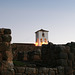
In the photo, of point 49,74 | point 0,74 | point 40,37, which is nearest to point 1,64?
point 0,74

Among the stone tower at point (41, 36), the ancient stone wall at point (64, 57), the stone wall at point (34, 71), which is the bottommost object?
the stone wall at point (34, 71)

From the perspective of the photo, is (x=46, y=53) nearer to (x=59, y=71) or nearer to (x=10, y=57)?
(x=59, y=71)

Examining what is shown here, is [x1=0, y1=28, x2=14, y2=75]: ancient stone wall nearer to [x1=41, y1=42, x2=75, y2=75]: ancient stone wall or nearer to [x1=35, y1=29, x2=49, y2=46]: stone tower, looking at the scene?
[x1=41, y1=42, x2=75, y2=75]: ancient stone wall

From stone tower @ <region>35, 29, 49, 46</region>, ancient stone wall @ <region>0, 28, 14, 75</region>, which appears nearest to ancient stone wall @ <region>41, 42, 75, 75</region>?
ancient stone wall @ <region>0, 28, 14, 75</region>

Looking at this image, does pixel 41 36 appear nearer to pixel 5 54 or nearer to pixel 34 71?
pixel 34 71

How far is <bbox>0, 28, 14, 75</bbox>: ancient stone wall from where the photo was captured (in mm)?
A: 8078

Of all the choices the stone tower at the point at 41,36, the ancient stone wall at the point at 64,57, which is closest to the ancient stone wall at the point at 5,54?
the ancient stone wall at the point at 64,57

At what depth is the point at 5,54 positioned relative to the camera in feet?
26.7

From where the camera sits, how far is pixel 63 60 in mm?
10266

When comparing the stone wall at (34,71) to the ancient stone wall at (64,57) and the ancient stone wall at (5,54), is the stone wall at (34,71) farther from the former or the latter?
the ancient stone wall at (64,57)

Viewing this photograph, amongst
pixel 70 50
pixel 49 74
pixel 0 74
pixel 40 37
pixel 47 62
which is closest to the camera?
pixel 0 74

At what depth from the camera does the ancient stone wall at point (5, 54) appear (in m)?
8.08

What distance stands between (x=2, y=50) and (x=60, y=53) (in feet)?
11.5

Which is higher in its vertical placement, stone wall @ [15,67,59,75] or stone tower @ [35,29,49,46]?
stone tower @ [35,29,49,46]
